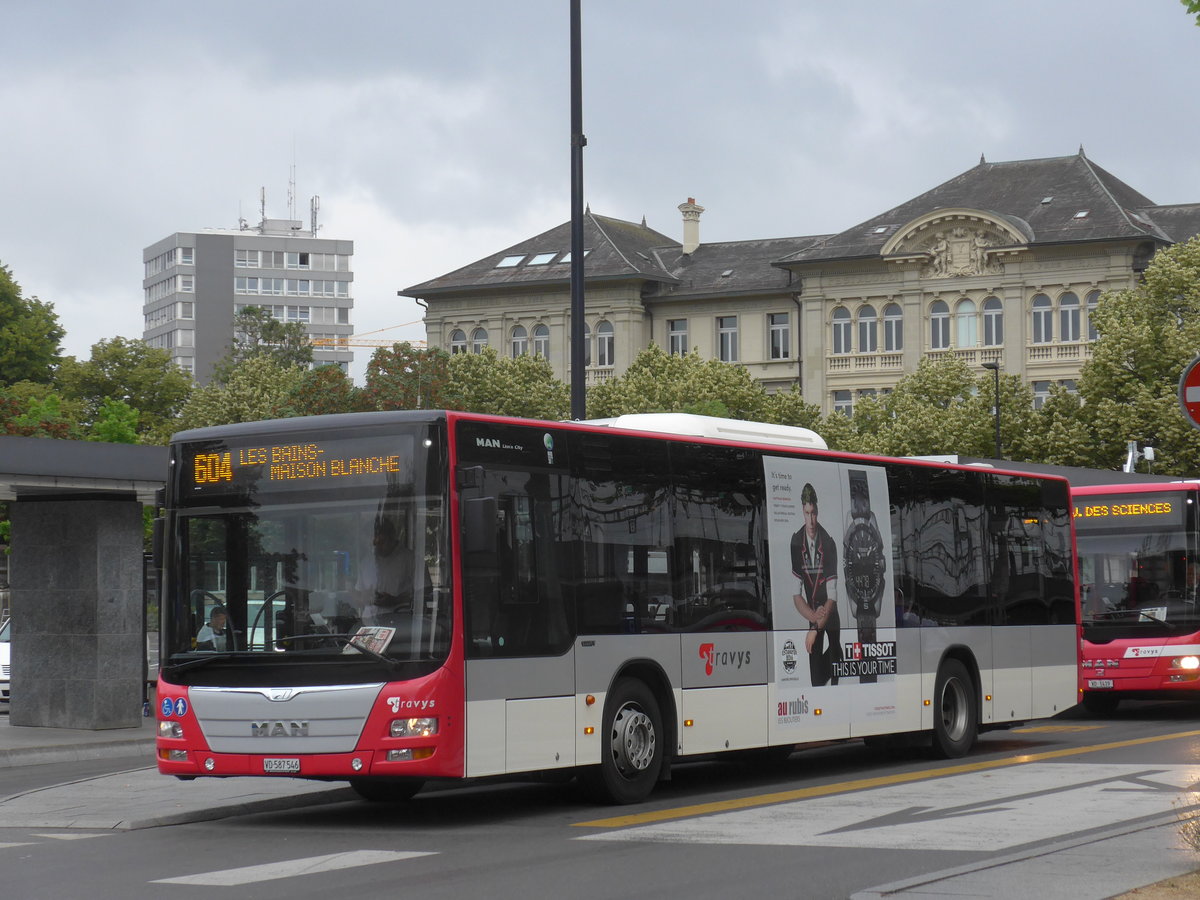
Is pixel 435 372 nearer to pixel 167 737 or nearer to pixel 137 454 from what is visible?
pixel 137 454

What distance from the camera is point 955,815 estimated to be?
12.7 meters

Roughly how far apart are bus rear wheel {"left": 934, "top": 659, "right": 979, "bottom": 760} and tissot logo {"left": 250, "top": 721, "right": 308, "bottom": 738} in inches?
298

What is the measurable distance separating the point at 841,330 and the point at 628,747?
70233 mm

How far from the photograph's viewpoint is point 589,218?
92250mm

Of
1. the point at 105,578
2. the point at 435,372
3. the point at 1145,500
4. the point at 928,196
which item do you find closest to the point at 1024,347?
the point at 928,196

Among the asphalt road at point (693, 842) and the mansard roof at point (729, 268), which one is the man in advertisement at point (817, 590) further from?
the mansard roof at point (729, 268)

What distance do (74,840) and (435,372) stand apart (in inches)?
2079

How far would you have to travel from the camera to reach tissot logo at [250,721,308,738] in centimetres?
1264

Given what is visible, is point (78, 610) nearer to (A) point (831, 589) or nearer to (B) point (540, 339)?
(A) point (831, 589)

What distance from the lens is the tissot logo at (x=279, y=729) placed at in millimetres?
12641

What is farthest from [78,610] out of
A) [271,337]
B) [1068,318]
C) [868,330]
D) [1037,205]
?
[271,337]

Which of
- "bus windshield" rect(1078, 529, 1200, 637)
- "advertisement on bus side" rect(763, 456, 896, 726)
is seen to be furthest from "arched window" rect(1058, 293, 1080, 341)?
"advertisement on bus side" rect(763, 456, 896, 726)

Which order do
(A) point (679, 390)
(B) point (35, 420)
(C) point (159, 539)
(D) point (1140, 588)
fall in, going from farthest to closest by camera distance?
(A) point (679, 390) < (B) point (35, 420) < (D) point (1140, 588) < (C) point (159, 539)

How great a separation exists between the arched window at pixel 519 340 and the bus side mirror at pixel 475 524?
76190 millimetres
